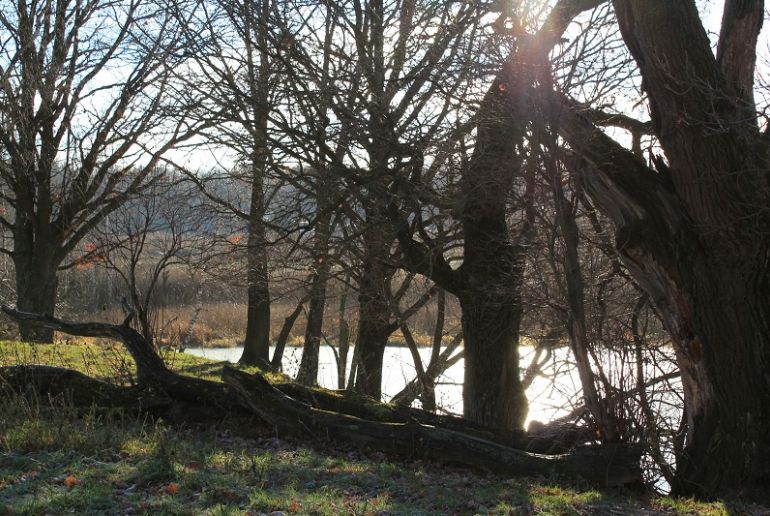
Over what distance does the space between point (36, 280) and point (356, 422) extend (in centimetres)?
→ 1360

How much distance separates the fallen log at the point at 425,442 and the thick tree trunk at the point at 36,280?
11722mm

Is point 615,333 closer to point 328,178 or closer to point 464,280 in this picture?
point 464,280

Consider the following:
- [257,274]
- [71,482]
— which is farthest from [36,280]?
[71,482]

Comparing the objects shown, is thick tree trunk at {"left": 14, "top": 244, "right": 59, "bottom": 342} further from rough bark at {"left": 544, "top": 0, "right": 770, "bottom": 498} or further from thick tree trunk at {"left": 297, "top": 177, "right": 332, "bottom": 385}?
rough bark at {"left": 544, "top": 0, "right": 770, "bottom": 498}

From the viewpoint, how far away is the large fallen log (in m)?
6.93

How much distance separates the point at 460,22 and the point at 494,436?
506 cm

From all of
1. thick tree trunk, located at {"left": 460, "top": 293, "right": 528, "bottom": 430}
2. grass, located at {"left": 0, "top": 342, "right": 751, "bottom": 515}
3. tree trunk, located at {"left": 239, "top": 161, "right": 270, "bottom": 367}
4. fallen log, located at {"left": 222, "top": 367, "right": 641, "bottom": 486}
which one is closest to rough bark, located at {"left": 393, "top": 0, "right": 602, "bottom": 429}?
thick tree trunk, located at {"left": 460, "top": 293, "right": 528, "bottom": 430}

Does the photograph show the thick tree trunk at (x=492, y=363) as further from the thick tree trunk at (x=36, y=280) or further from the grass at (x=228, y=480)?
the thick tree trunk at (x=36, y=280)

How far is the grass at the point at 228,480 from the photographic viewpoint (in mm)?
4715

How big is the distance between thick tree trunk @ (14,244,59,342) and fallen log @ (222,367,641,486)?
11722mm

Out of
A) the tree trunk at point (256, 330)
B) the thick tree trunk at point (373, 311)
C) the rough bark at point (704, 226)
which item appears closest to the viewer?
the rough bark at point (704, 226)

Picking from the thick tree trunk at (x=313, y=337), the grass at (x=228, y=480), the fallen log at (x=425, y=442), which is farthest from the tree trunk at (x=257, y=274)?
the grass at (x=228, y=480)

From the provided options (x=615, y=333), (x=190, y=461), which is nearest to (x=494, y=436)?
(x=615, y=333)

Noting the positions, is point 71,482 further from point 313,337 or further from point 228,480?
point 313,337
